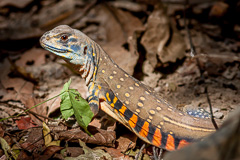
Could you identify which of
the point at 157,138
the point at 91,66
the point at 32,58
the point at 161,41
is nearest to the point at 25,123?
the point at 91,66

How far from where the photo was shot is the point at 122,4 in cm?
729

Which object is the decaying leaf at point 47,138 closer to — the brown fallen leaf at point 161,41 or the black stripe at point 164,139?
the black stripe at point 164,139

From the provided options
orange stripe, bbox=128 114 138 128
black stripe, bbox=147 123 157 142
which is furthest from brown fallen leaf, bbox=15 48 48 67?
black stripe, bbox=147 123 157 142

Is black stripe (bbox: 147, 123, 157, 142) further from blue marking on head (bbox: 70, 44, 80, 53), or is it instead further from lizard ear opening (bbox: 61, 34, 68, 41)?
lizard ear opening (bbox: 61, 34, 68, 41)

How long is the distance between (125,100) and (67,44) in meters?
1.47

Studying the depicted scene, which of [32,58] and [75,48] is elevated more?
[75,48]

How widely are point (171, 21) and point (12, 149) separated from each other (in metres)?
5.30

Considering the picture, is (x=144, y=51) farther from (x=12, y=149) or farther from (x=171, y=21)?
(x=12, y=149)

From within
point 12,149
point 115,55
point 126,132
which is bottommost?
point 12,149

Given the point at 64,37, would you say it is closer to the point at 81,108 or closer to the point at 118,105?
the point at 81,108

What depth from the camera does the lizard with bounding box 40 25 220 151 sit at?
138 inches

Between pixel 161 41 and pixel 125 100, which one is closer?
pixel 125 100

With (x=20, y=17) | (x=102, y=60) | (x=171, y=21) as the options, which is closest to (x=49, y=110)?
(x=102, y=60)

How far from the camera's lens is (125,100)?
379 centimetres
